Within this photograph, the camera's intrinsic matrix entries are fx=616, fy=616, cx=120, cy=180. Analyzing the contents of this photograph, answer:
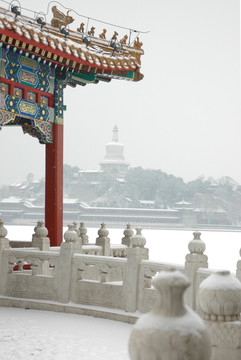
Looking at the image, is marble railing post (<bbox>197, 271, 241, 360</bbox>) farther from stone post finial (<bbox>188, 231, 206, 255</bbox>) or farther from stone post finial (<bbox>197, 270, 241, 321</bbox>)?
stone post finial (<bbox>188, 231, 206, 255</bbox>)

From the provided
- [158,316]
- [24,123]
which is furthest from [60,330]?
[24,123]

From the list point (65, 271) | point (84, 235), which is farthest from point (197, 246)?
point (84, 235)

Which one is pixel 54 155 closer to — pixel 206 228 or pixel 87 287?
pixel 87 287

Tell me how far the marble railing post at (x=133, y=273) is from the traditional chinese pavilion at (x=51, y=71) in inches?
144

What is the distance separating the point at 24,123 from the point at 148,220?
6003 cm

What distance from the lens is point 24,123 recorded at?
11516mm

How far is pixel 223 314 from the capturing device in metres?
3.29

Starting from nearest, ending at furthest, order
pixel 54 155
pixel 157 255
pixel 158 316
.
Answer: pixel 158 316
pixel 54 155
pixel 157 255

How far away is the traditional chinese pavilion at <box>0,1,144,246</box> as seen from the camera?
10.0m

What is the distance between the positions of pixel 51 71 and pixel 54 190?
7.22 ft

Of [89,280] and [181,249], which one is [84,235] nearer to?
[89,280]

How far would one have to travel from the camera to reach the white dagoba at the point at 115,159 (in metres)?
82.0

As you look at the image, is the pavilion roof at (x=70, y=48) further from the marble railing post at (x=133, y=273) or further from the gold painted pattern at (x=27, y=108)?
the marble railing post at (x=133, y=273)

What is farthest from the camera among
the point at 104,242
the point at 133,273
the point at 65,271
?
the point at 104,242
